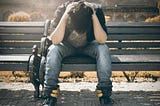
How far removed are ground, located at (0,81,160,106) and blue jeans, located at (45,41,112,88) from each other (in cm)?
50

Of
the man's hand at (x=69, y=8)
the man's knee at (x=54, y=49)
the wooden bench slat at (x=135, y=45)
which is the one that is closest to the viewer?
the man's knee at (x=54, y=49)

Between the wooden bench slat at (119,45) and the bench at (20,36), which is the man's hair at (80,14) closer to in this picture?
the bench at (20,36)

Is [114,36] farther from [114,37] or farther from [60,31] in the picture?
[60,31]

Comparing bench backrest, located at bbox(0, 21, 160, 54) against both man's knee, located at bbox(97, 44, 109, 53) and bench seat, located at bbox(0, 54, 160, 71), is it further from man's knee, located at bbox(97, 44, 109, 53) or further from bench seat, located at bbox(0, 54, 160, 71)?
man's knee, located at bbox(97, 44, 109, 53)

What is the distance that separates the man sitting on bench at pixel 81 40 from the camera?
Result: 4.01m

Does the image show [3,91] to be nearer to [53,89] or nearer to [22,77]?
[22,77]

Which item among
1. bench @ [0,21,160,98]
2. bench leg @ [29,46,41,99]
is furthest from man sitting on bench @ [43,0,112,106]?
bench @ [0,21,160,98]

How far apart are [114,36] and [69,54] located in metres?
1.20

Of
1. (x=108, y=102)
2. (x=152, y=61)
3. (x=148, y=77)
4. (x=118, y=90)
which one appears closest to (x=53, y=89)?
(x=108, y=102)

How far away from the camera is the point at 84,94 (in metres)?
5.14

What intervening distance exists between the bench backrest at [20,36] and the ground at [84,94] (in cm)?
→ 70

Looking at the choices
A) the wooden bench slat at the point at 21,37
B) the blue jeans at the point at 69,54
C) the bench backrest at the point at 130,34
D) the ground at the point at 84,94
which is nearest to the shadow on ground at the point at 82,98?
the ground at the point at 84,94

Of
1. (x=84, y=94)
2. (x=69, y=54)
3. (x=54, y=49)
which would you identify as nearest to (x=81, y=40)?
(x=69, y=54)

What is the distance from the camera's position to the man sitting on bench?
13.2 feet
